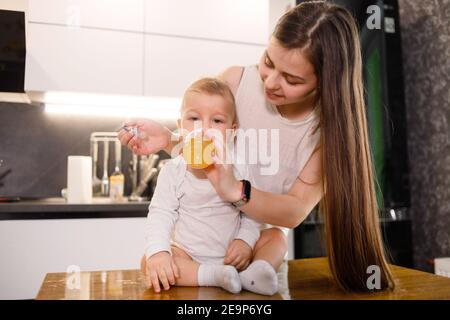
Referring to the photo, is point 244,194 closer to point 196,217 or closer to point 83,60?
point 196,217

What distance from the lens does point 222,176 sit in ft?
2.24

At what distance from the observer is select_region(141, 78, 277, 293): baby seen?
755 mm

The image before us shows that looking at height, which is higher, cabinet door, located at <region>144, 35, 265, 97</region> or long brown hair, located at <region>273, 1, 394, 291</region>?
cabinet door, located at <region>144, 35, 265, 97</region>

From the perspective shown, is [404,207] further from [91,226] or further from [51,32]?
[51,32]

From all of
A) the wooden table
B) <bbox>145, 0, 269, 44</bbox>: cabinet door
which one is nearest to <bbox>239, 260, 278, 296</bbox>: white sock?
the wooden table

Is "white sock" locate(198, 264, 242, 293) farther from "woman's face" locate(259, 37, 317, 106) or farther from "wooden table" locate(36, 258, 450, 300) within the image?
"woman's face" locate(259, 37, 317, 106)

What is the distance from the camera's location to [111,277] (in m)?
0.79

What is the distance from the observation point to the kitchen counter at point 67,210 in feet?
5.28

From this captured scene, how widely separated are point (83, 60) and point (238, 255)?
4.75 feet

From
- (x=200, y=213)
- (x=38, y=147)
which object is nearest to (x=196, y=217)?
(x=200, y=213)

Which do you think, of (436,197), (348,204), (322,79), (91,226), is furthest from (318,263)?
(436,197)

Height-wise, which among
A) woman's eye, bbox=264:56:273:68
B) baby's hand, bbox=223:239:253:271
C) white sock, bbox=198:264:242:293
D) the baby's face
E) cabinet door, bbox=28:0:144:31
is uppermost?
cabinet door, bbox=28:0:144:31

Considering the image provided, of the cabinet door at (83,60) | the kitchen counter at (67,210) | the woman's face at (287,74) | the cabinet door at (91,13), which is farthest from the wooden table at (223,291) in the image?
the cabinet door at (91,13)

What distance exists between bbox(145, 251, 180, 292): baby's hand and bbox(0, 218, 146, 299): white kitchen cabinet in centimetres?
107
